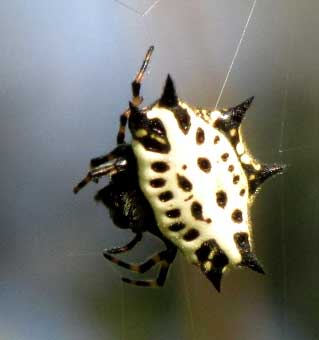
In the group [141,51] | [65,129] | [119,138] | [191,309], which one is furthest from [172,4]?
[119,138]

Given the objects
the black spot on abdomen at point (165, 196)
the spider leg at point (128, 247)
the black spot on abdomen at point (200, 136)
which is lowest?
the spider leg at point (128, 247)

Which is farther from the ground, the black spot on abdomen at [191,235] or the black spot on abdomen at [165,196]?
the black spot on abdomen at [165,196]

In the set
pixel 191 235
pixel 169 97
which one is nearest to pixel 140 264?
pixel 191 235

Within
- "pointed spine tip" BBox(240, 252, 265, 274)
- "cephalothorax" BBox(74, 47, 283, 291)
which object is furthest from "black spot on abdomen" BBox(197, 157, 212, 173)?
"pointed spine tip" BBox(240, 252, 265, 274)

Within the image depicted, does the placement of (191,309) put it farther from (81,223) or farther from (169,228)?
(169,228)

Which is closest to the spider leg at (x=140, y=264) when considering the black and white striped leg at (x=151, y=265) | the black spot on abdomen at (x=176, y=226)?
the black and white striped leg at (x=151, y=265)

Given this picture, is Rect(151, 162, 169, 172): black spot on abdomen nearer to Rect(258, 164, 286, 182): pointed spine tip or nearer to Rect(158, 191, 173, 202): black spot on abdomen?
Rect(158, 191, 173, 202): black spot on abdomen

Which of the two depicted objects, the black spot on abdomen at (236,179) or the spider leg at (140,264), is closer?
the black spot on abdomen at (236,179)

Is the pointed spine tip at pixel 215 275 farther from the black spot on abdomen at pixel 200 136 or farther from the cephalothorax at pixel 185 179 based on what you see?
the black spot on abdomen at pixel 200 136
